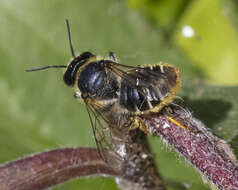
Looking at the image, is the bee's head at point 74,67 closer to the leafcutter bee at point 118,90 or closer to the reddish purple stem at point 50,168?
the leafcutter bee at point 118,90

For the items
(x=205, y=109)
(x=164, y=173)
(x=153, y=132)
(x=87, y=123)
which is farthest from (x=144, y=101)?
(x=87, y=123)

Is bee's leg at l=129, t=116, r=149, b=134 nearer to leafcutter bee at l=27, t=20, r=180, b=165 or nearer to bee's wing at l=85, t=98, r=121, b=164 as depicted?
leafcutter bee at l=27, t=20, r=180, b=165

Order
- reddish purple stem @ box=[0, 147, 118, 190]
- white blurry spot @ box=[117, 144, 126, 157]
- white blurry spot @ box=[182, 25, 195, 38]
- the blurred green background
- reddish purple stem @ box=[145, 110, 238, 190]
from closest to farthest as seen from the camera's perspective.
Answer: reddish purple stem @ box=[145, 110, 238, 190], reddish purple stem @ box=[0, 147, 118, 190], white blurry spot @ box=[117, 144, 126, 157], the blurred green background, white blurry spot @ box=[182, 25, 195, 38]

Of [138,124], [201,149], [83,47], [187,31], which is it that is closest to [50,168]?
Answer: [138,124]

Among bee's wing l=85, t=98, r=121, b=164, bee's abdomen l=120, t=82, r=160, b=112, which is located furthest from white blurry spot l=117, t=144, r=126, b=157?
bee's abdomen l=120, t=82, r=160, b=112

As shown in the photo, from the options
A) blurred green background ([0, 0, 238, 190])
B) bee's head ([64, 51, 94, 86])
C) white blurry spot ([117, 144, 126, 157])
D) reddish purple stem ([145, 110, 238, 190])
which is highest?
blurred green background ([0, 0, 238, 190])

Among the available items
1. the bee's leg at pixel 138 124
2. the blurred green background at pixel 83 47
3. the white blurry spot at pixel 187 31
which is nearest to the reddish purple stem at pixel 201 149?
the bee's leg at pixel 138 124

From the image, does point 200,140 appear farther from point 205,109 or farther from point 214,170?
point 205,109
